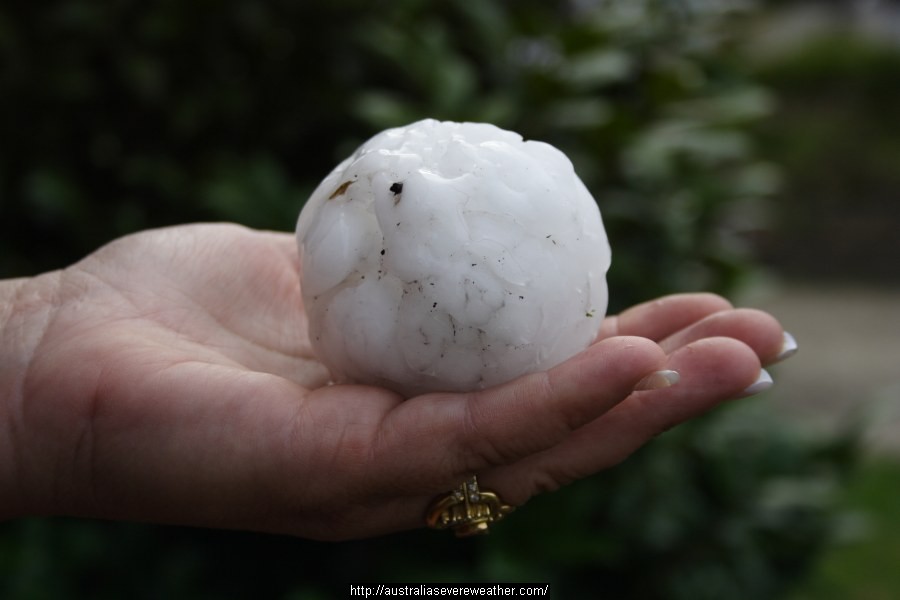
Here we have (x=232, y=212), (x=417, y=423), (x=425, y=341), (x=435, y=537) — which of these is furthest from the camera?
(x=232, y=212)

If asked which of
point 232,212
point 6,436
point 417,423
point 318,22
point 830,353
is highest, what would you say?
→ point 830,353

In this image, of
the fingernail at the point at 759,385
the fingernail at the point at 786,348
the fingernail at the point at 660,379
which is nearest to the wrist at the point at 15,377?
the fingernail at the point at 660,379

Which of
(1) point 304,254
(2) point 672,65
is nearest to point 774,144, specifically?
(2) point 672,65

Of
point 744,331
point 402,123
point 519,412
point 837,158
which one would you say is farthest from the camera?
point 837,158

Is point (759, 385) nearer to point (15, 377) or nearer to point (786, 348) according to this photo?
point (786, 348)

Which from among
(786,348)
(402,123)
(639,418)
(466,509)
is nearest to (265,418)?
(466,509)

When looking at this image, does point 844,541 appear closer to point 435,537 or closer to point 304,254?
point 435,537

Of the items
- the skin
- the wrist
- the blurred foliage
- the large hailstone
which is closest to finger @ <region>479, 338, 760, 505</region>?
the skin
